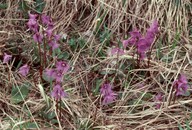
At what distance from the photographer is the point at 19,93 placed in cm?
212

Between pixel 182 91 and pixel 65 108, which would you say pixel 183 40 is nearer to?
pixel 182 91

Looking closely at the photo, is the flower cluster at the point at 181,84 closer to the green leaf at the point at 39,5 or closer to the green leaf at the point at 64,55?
the green leaf at the point at 64,55

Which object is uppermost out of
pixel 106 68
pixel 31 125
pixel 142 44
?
pixel 142 44

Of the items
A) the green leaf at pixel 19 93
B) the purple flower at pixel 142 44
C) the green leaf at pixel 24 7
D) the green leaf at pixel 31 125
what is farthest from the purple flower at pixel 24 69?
the green leaf at pixel 24 7

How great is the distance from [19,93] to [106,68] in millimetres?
467

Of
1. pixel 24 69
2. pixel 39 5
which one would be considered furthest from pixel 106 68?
pixel 39 5

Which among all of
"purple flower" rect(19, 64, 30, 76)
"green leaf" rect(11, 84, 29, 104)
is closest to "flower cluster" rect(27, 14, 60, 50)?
"purple flower" rect(19, 64, 30, 76)

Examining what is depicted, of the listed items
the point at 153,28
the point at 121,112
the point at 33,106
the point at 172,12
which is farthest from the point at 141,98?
the point at 172,12

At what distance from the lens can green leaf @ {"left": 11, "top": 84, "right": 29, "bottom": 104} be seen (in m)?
2.09

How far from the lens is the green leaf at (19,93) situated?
2.09 metres

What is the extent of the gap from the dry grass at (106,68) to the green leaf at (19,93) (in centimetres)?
2

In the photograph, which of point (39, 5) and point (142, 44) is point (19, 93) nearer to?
point (142, 44)

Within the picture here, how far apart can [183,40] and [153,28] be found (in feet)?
1.66

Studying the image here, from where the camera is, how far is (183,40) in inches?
98.0
